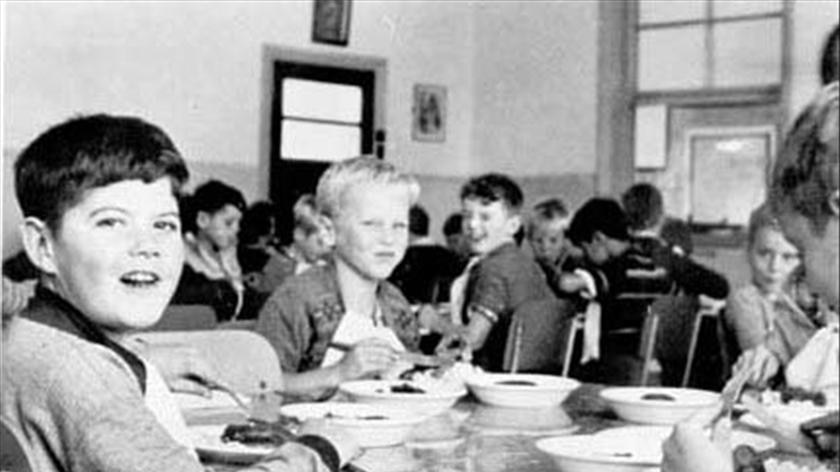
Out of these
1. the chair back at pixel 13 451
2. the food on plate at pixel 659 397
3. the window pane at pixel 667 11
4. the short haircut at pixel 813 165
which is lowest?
the food on plate at pixel 659 397

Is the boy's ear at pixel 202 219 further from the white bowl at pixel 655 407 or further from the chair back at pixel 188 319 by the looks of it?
the white bowl at pixel 655 407

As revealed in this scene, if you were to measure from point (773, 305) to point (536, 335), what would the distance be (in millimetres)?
347

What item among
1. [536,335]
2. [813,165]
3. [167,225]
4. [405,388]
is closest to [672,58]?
[536,335]

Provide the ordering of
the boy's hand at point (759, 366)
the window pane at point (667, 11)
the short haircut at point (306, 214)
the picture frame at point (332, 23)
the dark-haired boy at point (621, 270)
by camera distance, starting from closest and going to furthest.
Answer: the boy's hand at point (759, 366) → the picture frame at point (332, 23) → the dark-haired boy at point (621, 270) → the window pane at point (667, 11) → the short haircut at point (306, 214)

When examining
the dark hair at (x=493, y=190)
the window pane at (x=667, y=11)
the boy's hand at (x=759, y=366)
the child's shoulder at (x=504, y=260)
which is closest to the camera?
the boy's hand at (x=759, y=366)

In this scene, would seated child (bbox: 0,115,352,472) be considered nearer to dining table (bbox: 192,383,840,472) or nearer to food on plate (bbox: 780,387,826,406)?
dining table (bbox: 192,383,840,472)

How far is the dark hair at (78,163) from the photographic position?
85 centimetres

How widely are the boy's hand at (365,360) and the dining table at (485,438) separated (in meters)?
0.10

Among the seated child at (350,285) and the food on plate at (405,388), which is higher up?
the seated child at (350,285)

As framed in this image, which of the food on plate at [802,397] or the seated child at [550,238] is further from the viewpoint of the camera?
the seated child at [550,238]

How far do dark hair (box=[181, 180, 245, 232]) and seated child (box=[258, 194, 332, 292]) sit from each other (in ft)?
0.49

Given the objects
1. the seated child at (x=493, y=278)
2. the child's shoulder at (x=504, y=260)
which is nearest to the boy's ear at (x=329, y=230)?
the seated child at (x=493, y=278)

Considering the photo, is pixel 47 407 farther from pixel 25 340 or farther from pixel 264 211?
pixel 264 211

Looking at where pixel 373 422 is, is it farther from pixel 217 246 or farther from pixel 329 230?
pixel 217 246
